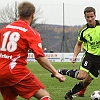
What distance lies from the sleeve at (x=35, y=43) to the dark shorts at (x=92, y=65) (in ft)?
11.2

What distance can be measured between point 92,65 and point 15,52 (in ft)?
11.8

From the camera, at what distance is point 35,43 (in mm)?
4945

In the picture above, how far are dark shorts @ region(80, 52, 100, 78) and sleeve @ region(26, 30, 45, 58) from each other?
3409 millimetres

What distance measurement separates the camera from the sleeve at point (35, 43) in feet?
16.1

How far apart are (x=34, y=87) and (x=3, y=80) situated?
42cm

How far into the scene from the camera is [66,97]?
330 inches

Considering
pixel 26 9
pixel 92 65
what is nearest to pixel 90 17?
pixel 92 65

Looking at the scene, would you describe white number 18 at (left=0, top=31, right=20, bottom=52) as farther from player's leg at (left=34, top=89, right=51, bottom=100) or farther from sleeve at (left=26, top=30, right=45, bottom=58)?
player's leg at (left=34, top=89, right=51, bottom=100)

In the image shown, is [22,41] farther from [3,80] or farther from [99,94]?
[99,94]

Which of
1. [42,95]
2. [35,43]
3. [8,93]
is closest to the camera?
[35,43]

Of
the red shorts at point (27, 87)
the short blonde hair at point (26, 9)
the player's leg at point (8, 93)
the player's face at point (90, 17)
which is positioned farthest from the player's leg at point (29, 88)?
the player's face at point (90, 17)

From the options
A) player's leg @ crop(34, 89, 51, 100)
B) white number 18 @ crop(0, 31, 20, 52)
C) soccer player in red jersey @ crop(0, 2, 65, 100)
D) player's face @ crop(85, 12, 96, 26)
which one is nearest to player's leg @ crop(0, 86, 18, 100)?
soccer player in red jersey @ crop(0, 2, 65, 100)

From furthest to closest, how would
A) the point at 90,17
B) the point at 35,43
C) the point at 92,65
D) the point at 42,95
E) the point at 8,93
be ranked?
the point at 92,65 < the point at 90,17 < the point at 8,93 < the point at 42,95 < the point at 35,43

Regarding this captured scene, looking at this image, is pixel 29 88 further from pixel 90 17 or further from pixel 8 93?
pixel 90 17
